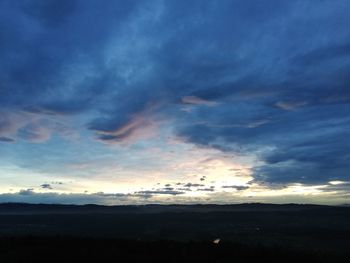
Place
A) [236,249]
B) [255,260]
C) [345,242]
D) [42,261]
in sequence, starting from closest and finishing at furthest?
[42,261], [255,260], [236,249], [345,242]

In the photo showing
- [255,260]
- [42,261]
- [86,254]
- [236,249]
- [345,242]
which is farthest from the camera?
[345,242]

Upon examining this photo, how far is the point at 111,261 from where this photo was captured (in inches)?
949

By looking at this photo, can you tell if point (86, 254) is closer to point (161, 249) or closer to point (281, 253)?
point (161, 249)

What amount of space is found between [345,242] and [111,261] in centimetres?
3956

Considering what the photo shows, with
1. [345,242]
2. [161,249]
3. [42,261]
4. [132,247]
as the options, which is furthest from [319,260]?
[345,242]

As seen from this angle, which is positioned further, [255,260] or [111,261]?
[255,260]

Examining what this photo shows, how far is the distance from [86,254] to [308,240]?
1547 inches

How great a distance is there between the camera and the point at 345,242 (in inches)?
2132

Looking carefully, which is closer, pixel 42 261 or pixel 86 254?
pixel 42 261

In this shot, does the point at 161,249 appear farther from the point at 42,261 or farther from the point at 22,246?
the point at 22,246

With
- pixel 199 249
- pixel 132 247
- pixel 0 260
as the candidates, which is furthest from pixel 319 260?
pixel 0 260

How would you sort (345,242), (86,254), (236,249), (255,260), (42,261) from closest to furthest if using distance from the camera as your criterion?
(42,261) < (86,254) < (255,260) < (236,249) < (345,242)

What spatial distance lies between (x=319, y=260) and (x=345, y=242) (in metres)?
30.8

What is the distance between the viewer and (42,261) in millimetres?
23469
